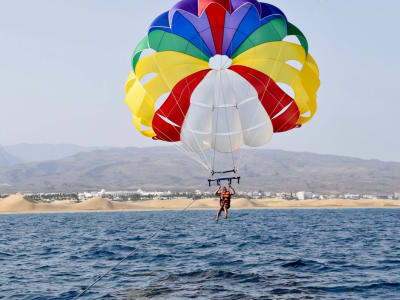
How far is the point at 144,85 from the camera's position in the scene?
23922 millimetres

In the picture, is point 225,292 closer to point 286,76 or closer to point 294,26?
point 286,76

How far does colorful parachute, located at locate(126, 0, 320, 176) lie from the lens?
22859 millimetres

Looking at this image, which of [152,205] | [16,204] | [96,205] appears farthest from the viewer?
[152,205]

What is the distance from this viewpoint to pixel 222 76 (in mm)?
24438

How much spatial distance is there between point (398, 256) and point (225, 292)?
12.1m

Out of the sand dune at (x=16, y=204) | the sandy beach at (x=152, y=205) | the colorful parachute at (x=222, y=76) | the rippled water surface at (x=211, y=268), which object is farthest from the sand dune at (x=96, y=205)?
the colorful parachute at (x=222, y=76)

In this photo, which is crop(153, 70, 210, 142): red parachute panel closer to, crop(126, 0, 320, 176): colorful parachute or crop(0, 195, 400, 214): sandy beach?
crop(126, 0, 320, 176): colorful parachute

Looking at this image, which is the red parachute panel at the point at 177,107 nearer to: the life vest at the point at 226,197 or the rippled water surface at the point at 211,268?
the life vest at the point at 226,197

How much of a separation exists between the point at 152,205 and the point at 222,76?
110346mm

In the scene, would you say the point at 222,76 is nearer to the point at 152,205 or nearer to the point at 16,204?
the point at 16,204

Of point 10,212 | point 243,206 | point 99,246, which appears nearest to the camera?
point 99,246

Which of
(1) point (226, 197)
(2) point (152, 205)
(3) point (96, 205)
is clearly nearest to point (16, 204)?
(3) point (96, 205)

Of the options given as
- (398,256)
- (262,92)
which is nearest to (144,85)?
(262,92)

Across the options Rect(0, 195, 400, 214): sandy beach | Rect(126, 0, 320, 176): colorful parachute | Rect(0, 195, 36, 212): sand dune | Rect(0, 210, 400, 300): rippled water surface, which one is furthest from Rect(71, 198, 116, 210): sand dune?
Rect(126, 0, 320, 176): colorful parachute
